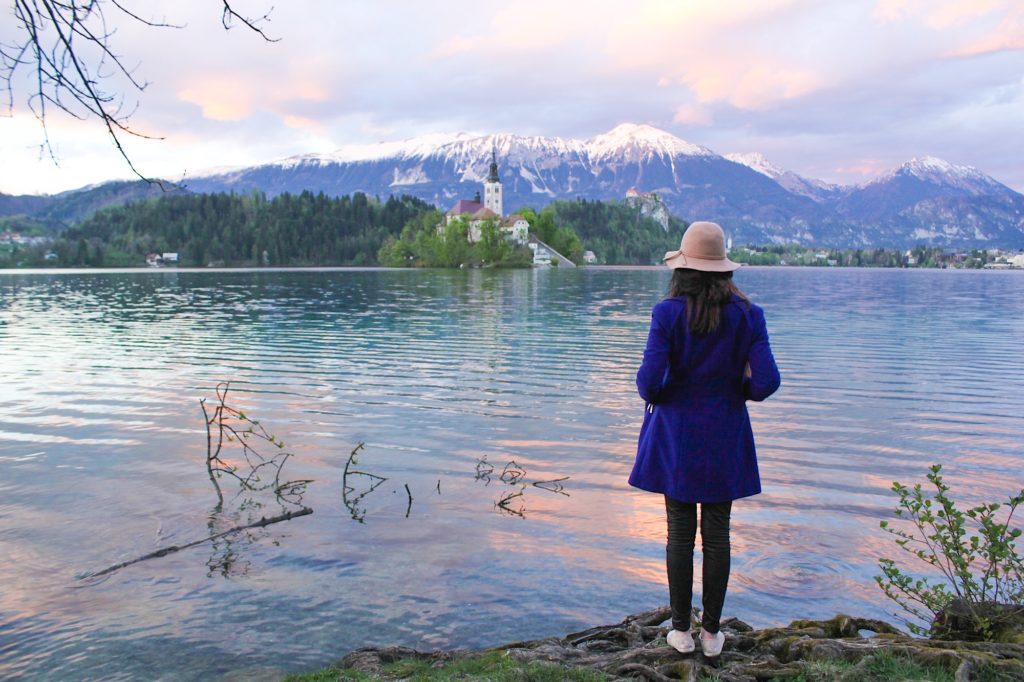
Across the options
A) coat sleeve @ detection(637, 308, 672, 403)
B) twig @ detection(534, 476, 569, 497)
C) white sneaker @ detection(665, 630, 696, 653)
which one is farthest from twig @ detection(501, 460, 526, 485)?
coat sleeve @ detection(637, 308, 672, 403)

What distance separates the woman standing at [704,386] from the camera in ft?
15.8

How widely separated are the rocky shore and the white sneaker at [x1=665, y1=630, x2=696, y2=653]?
0.14ft

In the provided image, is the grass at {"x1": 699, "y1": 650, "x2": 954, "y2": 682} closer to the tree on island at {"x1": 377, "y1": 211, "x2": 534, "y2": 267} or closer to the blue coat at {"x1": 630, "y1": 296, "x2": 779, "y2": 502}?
the blue coat at {"x1": 630, "y1": 296, "x2": 779, "y2": 502}

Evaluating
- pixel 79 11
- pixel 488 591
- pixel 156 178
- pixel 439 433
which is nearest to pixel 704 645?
pixel 488 591

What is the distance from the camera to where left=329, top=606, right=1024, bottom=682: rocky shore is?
15.1 feet

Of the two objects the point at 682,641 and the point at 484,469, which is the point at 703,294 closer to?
the point at 682,641

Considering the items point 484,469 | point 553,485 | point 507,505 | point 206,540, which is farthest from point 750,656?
point 484,469

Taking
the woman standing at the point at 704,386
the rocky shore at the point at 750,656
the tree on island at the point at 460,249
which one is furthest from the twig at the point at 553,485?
the tree on island at the point at 460,249

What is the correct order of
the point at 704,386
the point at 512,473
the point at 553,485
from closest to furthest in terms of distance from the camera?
the point at 704,386 < the point at 553,485 < the point at 512,473

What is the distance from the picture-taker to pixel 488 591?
7.52 m

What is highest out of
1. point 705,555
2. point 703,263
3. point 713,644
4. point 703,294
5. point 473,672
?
point 703,263

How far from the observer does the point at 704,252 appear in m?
4.82

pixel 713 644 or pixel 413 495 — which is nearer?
pixel 713 644

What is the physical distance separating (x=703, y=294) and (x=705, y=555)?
6.06ft
